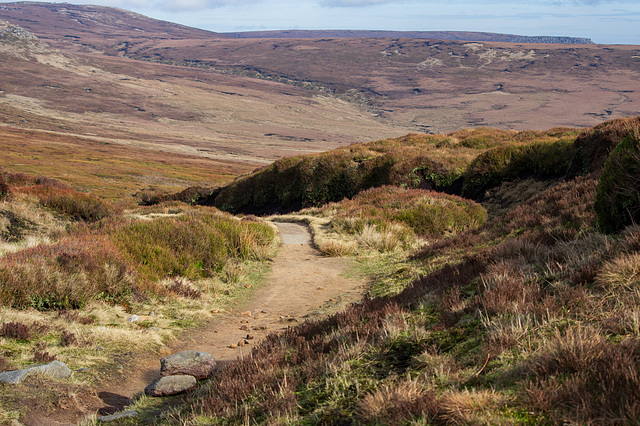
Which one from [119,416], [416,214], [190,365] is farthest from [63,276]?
[416,214]

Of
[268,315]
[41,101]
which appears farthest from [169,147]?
[268,315]

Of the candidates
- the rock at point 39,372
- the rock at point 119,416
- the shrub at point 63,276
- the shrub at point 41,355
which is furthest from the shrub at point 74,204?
the rock at point 119,416

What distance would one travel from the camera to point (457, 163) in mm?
21359

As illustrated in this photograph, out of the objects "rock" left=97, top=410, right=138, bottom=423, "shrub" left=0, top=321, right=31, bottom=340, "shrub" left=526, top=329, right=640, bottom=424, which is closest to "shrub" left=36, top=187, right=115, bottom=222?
"shrub" left=0, top=321, right=31, bottom=340

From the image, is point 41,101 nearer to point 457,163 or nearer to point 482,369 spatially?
point 457,163

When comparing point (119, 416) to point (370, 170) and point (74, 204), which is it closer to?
point (74, 204)

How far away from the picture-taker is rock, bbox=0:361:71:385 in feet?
14.6

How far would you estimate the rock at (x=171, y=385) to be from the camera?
4.89 metres

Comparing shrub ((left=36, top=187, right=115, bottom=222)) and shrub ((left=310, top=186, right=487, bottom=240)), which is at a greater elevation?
shrub ((left=310, top=186, right=487, bottom=240))

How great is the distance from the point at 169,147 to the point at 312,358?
4549 inches

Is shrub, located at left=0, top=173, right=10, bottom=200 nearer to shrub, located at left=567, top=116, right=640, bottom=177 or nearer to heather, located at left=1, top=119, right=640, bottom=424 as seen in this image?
heather, located at left=1, top=119, right=640, bottom=424

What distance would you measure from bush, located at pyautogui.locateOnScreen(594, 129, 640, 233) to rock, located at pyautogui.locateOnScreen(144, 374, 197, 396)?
5294 mm

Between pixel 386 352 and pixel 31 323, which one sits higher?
pixel 386 352

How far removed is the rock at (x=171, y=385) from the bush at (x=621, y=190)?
5.29m
